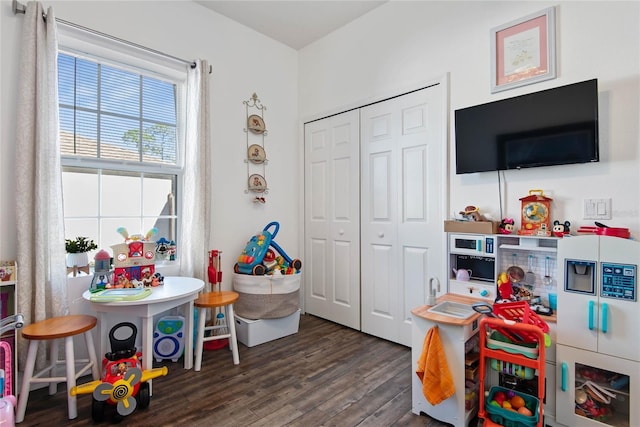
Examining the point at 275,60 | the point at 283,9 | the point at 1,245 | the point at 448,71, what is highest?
the point at 283,9

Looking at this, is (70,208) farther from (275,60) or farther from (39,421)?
(275,60)

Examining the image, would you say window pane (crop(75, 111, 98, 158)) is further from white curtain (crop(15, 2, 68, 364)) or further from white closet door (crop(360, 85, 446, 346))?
white closet door (crop(360, 85, 446, 346))

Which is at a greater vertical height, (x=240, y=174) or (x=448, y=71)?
(x=448, y=71)

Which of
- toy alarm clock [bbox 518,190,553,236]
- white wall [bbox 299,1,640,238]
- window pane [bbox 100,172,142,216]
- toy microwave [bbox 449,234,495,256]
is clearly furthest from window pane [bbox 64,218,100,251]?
toy alarm clock [bbox 518,190,553,236]

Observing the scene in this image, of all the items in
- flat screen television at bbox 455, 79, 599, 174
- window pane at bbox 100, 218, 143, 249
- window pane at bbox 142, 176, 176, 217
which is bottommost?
window pane at bbox 100, 218, 143, 249

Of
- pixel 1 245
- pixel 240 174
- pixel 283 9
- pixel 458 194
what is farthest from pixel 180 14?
pixel 458 194

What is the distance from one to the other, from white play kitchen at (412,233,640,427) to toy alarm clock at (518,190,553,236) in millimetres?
68

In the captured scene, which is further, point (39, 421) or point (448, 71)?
point (448, 71)

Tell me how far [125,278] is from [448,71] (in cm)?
284

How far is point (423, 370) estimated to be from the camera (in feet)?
5.71

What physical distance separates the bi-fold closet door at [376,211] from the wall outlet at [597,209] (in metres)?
0.87

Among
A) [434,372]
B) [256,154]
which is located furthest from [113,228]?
[434,372]

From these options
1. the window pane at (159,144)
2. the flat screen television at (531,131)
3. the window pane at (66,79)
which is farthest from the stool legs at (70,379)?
the flat screen television at (531,131)

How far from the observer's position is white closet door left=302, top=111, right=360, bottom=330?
3.16 m
